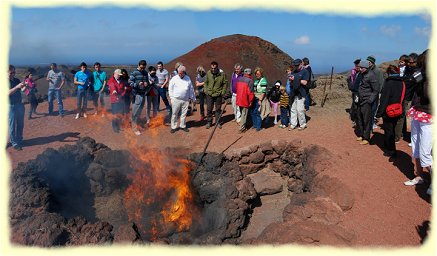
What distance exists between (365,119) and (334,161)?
1497 millimetres

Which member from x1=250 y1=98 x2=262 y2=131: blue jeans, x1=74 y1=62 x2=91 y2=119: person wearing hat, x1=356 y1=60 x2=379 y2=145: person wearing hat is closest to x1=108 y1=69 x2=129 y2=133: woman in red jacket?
x1=74 y1=62 x2=91 y2=119: person wearing hat

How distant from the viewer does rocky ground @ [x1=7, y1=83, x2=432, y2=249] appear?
535cm

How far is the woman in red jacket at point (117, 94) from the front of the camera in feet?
33.0

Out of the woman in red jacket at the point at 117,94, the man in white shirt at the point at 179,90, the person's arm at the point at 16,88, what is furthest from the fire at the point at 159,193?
the person's arm at the point at 16,88

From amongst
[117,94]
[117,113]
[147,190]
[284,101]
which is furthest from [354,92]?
[117,113]

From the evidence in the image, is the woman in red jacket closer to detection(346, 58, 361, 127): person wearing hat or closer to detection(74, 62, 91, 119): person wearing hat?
detection(74, 62, 91, 119): person wearing hat

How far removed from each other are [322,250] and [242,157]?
4.58m

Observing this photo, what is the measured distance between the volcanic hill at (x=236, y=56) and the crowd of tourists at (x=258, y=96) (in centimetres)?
1197

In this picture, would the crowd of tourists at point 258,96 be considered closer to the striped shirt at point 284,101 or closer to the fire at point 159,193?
the striped shirt at point 284,101

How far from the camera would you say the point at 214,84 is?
10258 millimetres

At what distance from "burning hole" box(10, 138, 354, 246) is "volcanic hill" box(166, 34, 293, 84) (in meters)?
15.0

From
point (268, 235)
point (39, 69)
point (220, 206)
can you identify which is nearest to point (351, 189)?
point (268, 235)

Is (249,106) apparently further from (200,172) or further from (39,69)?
(39,69)

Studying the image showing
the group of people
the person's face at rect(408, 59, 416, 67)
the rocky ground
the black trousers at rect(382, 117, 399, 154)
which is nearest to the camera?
the rocky ground
